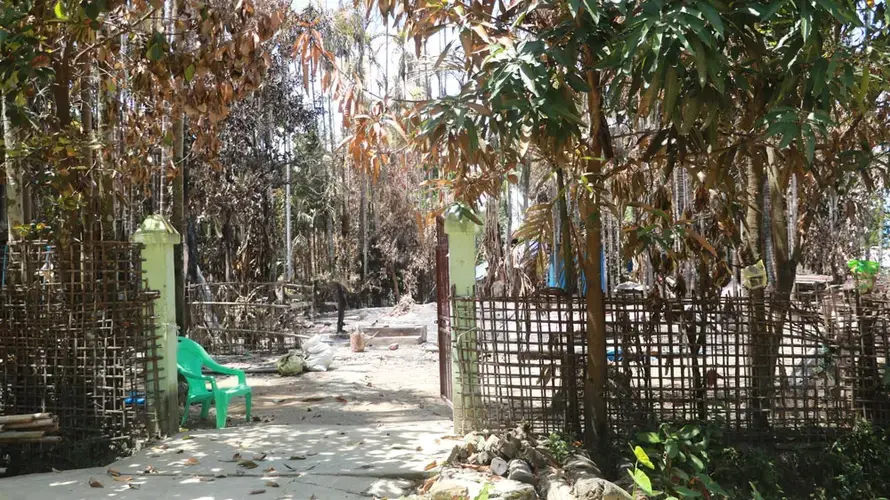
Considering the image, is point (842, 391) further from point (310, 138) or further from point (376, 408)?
point (310, 138)

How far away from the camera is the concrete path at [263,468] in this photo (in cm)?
516

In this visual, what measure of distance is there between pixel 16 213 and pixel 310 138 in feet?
53.7

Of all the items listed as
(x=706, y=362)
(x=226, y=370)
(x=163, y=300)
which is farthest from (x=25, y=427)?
(x=706, y=362)

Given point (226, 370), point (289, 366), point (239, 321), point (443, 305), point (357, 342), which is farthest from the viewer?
point (357, 342)

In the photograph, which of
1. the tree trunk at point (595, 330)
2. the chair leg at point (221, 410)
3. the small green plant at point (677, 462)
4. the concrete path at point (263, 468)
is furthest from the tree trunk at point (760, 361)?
the chair leg at point (221, 410)

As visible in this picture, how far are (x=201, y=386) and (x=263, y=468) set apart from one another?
249 cm

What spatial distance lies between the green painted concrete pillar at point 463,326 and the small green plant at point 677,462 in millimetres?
1491

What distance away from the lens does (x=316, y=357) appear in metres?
12.2

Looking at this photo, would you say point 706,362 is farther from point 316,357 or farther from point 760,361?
point 316,357

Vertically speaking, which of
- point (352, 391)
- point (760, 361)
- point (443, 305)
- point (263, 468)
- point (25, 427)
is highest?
point (443, 305)

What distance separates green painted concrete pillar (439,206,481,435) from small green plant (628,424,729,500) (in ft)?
4.89

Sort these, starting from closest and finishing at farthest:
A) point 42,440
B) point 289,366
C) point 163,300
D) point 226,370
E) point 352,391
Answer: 1. point 42,440
2. point 163,300
3. point 226,370
4. point 352,391
5. point 289,366

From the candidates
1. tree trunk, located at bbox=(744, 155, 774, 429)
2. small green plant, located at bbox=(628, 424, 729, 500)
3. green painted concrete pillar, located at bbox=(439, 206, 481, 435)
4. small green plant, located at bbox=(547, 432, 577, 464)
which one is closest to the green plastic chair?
green painted concrete pillar, located at bbox=(439, 206, 481, 435)

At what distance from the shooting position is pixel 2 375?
649 cm
